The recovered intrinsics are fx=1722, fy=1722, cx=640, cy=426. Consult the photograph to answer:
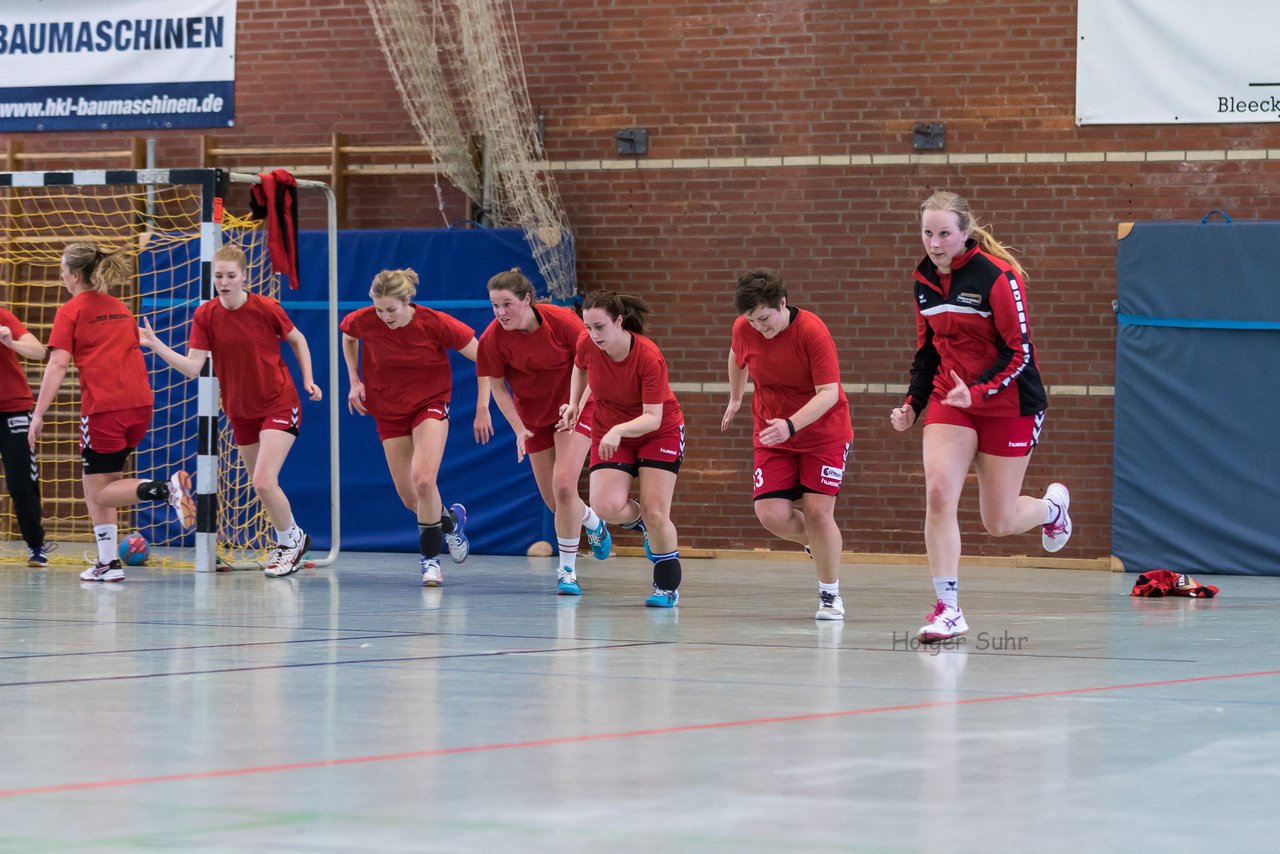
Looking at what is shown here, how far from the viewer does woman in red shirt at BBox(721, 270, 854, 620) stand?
796cm

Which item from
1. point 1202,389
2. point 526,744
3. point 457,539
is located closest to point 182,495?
point 457,539

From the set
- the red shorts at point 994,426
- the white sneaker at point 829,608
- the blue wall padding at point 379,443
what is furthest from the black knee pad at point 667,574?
the blue wall padding at point 379,443

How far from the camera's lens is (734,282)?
13.0 m

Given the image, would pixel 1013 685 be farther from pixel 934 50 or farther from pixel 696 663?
pixel 934 50

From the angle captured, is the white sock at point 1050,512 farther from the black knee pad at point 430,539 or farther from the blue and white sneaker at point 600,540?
the black knee pad at point 430,539

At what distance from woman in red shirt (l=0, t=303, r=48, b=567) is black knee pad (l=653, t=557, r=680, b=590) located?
4328mm

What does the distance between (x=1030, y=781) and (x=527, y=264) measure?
925cm

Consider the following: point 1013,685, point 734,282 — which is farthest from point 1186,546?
point 1013,685

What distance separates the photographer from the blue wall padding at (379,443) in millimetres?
13031

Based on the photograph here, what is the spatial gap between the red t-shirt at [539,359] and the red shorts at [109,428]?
226cm

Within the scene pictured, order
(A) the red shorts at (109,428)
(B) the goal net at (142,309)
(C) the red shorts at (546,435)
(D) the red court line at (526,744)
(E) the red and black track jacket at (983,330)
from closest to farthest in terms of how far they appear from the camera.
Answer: (D) the red court line at (526,744) < (E) the red and black track jacket at (983,330) < (C) the red shorts at (546,435) < (A) the red shorts at (109,428) < (B) the goal net at (142,309)

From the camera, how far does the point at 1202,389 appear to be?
39.8 feet

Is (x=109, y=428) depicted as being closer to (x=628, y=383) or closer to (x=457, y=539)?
(x=457, y=539)
